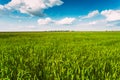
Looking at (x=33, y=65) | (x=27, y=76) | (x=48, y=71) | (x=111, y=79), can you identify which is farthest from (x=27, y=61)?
(x=111, y=79)

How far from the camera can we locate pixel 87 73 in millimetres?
4379

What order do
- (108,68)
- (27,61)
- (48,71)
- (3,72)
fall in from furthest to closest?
(27,61) < (108,68) < (48,71) < (3,72)

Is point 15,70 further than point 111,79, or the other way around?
point 15,70

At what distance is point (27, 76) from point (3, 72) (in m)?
0.68

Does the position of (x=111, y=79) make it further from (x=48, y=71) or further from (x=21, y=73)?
(x=21, y=73)

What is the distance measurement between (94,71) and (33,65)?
1.84 metres

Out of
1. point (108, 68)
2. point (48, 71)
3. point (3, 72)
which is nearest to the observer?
point (3, 72)

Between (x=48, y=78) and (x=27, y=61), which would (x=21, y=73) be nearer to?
(x=48, y=78)

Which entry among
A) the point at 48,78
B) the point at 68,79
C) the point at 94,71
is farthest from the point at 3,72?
the point at 94,71

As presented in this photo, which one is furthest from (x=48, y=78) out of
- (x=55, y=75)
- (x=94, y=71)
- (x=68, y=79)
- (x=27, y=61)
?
(x=27, y=61)

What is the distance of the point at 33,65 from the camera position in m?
5.30

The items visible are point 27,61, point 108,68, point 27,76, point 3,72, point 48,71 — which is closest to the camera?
point 27,76

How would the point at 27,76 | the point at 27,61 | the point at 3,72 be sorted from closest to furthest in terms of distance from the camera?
the point at 27,76, the point at 3,72, the point at 27,61

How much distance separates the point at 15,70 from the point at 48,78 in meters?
1.00
